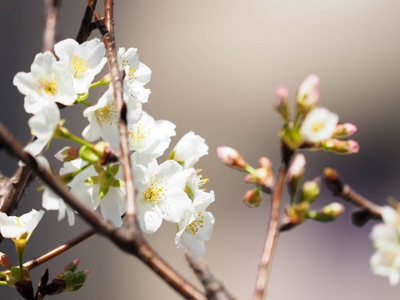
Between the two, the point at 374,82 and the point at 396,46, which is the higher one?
the point at 396,46

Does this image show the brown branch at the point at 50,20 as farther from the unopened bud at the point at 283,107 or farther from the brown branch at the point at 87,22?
the unopened bud at the point at 283,107

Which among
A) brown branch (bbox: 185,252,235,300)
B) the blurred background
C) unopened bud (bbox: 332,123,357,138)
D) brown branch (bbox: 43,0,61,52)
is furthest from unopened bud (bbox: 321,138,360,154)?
the blurred background

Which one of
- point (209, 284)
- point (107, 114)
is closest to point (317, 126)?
point (209, 284)

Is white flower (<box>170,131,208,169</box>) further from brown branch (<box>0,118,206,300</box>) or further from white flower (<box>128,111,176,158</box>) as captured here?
brown branch (<box>0,118,206,300</box>)

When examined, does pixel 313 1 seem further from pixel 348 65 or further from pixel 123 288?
pixel 123 288

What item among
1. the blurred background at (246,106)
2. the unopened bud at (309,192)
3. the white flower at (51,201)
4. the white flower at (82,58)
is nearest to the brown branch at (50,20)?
the white flower at (82,58)

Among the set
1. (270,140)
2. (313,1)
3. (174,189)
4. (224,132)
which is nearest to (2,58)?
(224,132)
